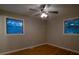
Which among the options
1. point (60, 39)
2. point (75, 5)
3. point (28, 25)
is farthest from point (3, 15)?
point (75, 5)

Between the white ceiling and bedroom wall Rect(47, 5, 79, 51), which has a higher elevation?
the white ceiling

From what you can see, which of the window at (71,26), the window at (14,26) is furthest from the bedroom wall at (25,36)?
the window at (71,26)

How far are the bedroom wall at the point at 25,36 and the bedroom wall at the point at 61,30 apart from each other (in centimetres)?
13

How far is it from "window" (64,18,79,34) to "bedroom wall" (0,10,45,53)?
373mm

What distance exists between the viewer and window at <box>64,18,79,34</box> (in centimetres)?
150

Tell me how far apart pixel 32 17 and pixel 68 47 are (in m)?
0.75

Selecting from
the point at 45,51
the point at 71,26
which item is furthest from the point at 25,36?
the point at 71,26

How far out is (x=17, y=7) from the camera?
4.99 feet

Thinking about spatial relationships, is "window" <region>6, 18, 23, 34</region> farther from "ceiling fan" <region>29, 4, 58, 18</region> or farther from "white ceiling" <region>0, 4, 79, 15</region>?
"ceiling fan" <region>29, 4, 58, 18</region>

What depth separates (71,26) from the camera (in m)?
1.52

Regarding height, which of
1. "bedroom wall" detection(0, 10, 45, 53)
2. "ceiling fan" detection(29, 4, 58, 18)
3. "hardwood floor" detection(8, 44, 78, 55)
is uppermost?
"ceiling fan" detection(29, 4, 58, 18)

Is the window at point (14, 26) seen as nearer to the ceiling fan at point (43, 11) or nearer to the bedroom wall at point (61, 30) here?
the ceiling fan at point (43, 11)

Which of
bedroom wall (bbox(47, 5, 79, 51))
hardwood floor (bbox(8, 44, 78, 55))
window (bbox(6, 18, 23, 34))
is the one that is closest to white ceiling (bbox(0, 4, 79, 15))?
bedroom wall (bbox(47, 5, 79, 51))

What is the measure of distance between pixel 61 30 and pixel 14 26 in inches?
30.0
